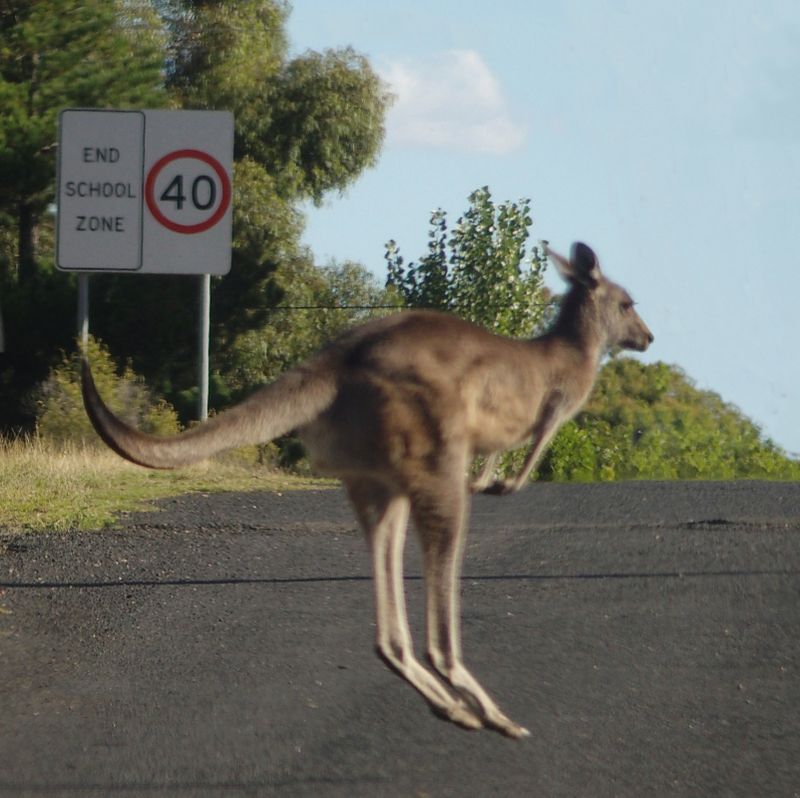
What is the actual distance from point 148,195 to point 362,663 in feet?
17.7

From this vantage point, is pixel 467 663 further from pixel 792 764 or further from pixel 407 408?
pixel 407 408

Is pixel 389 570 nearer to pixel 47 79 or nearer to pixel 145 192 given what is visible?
pixel 145 192

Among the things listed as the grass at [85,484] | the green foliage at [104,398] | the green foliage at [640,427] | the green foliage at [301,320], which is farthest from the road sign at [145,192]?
the grass at [85,484]

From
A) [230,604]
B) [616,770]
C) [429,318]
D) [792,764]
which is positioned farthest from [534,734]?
[429,318]

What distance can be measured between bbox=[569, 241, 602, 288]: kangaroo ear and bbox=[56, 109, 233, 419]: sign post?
81cm

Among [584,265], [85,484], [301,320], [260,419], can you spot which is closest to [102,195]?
[260,419]

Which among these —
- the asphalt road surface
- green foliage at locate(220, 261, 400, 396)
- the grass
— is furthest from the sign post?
the grass

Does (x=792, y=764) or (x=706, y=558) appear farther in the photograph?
(x=706, y=558)

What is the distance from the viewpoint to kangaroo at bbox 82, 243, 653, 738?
333 centimetres

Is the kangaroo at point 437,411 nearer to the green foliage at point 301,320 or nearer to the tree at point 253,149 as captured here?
the green foliage at point 301,320

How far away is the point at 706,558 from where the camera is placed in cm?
1266

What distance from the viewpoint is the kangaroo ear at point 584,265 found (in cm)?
349

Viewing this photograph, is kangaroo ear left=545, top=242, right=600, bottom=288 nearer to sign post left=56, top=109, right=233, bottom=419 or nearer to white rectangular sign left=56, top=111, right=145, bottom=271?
sign post left=56, top=109, right=233, bottom=419

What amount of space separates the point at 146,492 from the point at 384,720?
27.5ft
